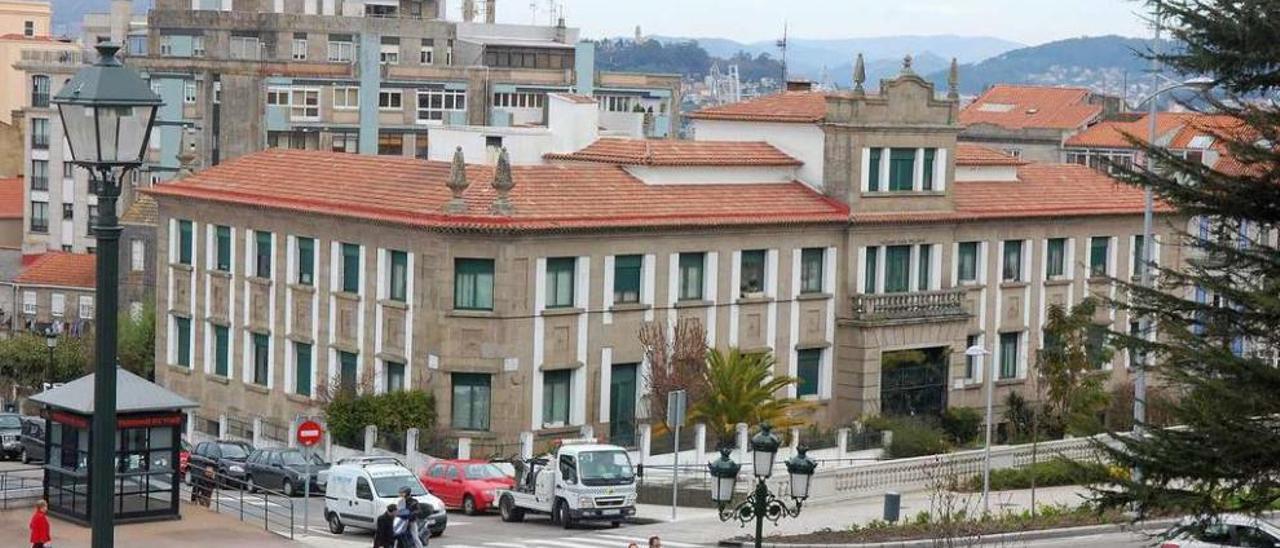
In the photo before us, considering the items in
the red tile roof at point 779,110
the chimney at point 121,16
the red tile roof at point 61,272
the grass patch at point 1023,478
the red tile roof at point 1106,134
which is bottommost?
the red tile roof at point 61,272

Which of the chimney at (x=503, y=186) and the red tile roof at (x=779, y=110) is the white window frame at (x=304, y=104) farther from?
the chimney at (x=503, y=186)

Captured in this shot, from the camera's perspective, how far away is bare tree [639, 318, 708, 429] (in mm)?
62469

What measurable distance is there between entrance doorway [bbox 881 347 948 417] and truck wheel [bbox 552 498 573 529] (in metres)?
19.6

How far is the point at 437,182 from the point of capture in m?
64.1

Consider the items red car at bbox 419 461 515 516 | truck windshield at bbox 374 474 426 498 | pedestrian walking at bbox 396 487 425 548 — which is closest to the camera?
pedestrian walking at bbox 396 487 425 548

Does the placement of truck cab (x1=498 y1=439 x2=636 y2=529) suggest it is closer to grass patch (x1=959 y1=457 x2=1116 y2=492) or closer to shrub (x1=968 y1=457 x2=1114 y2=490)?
grass patch (x1=959 y1=457 x2=1116 y2=492)

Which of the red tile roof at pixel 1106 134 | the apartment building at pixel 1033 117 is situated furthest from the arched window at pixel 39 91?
Answer: the red tile roof at pixel 1106 134

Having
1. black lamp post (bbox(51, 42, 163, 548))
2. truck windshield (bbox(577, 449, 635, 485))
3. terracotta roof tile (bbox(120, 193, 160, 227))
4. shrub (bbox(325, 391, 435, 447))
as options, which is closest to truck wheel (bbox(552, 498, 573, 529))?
truck windshield (bbox(577, 449, 635, 485))

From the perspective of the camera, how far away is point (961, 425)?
68.3m

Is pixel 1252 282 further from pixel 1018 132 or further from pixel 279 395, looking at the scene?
pixel 1018 132

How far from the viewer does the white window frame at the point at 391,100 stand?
109875 millimetres

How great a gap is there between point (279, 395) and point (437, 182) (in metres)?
8.70

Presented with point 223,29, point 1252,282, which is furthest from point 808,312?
point 223,29

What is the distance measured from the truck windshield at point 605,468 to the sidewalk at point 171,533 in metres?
7.13
